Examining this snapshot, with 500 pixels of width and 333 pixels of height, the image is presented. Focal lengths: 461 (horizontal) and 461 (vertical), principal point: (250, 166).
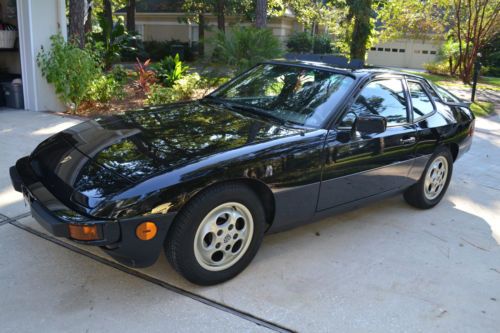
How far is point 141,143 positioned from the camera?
3.31 m

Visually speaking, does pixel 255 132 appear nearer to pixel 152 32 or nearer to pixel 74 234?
pixel 74 234

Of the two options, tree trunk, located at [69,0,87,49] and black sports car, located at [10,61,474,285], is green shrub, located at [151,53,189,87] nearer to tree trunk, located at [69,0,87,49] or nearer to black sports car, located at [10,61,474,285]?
tree trunk, located at [69,0,87,49]

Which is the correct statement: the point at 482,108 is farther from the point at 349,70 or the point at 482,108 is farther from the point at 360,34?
the point at 349,70

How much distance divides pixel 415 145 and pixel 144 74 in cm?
809

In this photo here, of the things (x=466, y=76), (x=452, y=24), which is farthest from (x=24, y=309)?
(x=452, y=24)

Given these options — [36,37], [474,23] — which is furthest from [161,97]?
[474,23]

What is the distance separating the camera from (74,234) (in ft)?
8.98

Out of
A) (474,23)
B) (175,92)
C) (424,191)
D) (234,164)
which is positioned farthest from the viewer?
(474,23)

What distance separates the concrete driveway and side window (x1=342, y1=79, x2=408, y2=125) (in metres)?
1.09

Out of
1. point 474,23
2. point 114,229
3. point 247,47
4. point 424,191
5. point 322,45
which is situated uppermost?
point 474,23

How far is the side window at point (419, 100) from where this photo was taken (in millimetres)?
4637

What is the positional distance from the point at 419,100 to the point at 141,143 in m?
2.96

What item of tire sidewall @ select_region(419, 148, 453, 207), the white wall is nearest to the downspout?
the white wall

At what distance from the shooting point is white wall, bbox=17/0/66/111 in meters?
8.16
